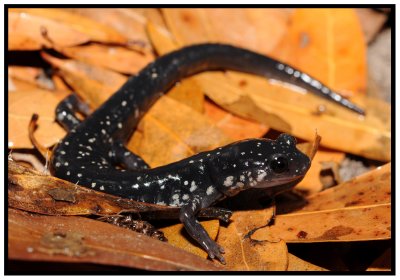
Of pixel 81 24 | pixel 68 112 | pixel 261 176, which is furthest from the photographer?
pixel 81 24

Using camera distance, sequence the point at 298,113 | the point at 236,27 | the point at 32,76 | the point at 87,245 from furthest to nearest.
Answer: the point at 236,27 < the point at 32,76 < the point at 298,113 < the point at 87,245

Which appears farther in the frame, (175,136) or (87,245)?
(175,136)

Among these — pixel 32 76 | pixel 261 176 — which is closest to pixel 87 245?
pixel 261 176

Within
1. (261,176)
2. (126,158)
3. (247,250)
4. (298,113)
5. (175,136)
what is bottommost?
(247,250)

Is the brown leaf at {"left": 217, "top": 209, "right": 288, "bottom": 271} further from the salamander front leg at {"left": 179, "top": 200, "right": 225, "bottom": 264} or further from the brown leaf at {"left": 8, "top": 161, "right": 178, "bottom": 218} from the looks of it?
the brown leaf at {"left": 8, "top": 161, "right": 178, "bottom": 218}

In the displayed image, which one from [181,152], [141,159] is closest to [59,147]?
[141,159]

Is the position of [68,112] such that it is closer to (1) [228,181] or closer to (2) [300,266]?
(1) [228,181]
